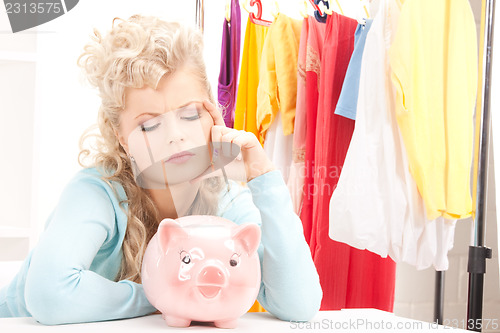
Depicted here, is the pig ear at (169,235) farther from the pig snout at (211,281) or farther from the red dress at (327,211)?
the red dress at (327,211)

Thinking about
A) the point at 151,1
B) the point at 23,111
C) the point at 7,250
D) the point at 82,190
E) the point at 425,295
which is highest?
the point at 151,1

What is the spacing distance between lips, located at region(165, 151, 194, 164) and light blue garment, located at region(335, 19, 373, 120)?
2.63 feet

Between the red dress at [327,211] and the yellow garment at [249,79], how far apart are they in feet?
1.05

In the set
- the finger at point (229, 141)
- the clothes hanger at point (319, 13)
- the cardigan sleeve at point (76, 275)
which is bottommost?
the cardigan sleeve at point (76, 275)

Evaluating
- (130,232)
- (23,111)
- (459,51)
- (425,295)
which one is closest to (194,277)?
(130,232)

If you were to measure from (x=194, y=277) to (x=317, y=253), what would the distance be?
2.94 ft

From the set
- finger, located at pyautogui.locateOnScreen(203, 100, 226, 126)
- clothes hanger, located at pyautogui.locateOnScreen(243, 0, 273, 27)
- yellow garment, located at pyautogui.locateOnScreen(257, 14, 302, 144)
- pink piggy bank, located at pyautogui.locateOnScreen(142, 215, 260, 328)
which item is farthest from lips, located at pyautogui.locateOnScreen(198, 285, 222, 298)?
clothes hanger, located at pyautogui.locateOnScreen(243, 0, 273, 27)

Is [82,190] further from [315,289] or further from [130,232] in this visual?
[315,289]

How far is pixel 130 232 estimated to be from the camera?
0.69 meters

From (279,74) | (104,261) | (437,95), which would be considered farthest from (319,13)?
(104,261)

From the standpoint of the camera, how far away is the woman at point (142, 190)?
61cm

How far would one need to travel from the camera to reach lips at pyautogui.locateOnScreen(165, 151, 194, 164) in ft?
2.01

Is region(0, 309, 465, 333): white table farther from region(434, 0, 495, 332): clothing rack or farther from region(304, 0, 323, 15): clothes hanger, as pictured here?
region(304, 0, 323, 15): clothes hanger

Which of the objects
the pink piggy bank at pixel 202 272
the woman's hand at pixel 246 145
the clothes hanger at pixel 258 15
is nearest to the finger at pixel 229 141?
the woman's hand at pixel 246 145
